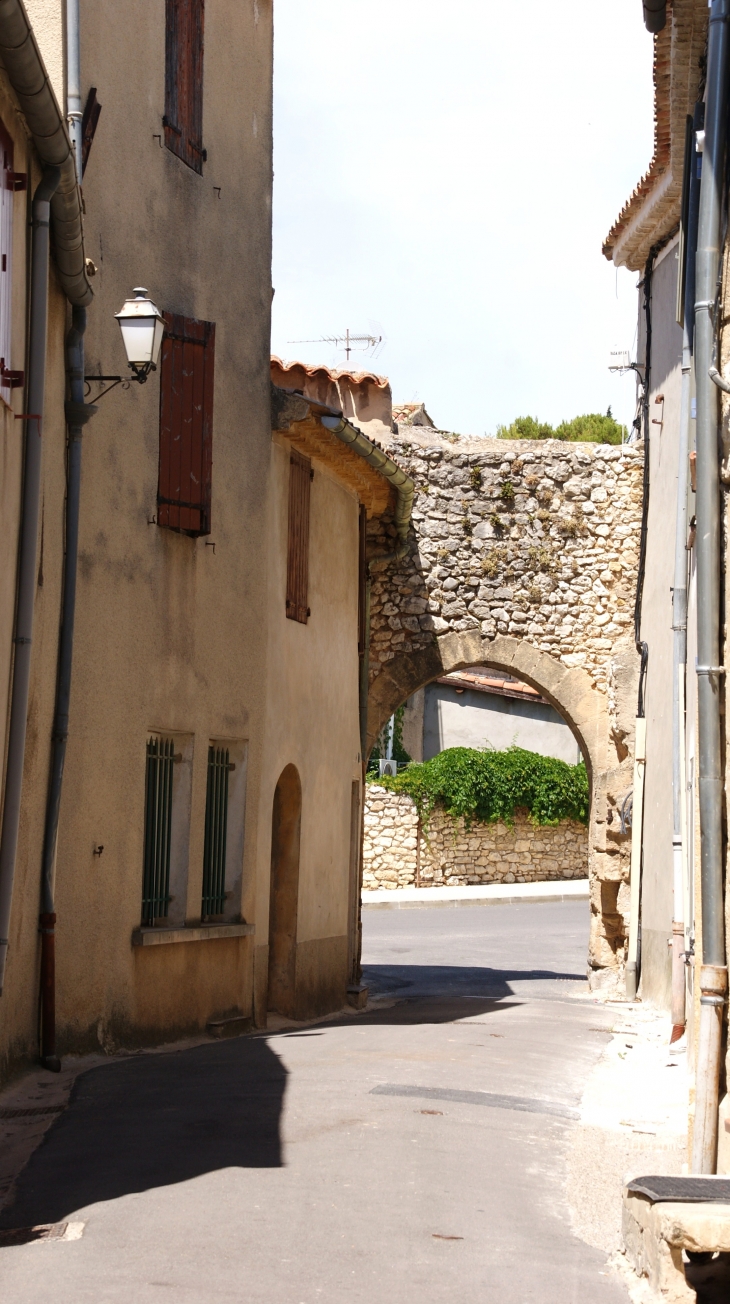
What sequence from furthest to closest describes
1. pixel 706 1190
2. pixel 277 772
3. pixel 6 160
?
pixel 277 772 → pixel 6 160 → pixel 706 1190

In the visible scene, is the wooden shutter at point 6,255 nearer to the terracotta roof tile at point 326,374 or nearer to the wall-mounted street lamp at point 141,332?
the wall-mounted street lamp at point 141,332

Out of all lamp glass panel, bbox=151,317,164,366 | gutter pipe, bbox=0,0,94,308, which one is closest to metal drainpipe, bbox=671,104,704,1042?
lamp glass panel, bbox=151,317,164,366

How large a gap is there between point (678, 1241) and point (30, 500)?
4535 millimetres

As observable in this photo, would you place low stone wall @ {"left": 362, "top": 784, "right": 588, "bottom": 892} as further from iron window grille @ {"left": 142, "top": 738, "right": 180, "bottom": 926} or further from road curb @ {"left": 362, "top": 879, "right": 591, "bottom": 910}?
iron window grille @ {"left": 142, "top": 738, "right": 180, "bottom": 926}

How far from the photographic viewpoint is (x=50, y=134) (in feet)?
23.4

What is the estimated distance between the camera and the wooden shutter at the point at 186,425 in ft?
33.3

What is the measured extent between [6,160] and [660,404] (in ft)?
28.0

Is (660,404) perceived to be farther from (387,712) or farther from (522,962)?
(522,962)

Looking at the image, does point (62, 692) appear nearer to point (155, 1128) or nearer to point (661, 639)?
point (155, 1128)

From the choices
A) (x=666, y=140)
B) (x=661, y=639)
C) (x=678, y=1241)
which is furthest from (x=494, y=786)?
(x=678, y=1241)

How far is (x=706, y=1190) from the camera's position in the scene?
4848mm

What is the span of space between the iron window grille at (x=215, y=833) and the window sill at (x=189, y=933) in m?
0.21

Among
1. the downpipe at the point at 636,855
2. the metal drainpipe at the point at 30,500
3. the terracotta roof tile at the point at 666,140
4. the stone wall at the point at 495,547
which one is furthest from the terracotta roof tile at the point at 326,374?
the metal drainpipe at the point at 30,500

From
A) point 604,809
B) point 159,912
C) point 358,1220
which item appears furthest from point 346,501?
point 358,1220
